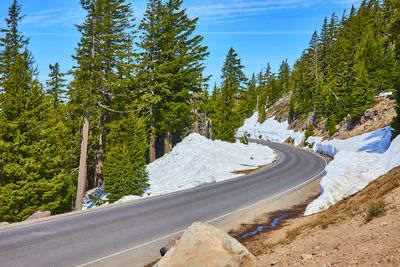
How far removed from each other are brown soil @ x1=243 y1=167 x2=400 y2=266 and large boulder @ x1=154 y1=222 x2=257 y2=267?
2.77ft

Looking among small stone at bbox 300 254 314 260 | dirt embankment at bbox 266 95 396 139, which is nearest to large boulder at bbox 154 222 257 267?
small stone at bbox 300 254 314 260

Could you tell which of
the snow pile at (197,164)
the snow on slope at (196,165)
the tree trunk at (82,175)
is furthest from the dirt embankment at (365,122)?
the tree trunk at (82,175)

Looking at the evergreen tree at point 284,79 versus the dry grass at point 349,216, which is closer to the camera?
the dry grass at point 349,216

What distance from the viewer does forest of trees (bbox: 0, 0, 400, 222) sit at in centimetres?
Result: 1655

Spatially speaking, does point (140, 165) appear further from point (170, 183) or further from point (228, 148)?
point (228, 148)

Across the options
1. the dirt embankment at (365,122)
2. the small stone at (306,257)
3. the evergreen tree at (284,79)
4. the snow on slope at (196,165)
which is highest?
the evergreen tree at (284,79)

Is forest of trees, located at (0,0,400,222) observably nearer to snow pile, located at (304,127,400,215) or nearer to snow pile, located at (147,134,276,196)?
snow pile, located at (147,134,276,196)

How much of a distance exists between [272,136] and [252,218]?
2444 inches

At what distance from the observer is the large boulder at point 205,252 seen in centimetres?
527

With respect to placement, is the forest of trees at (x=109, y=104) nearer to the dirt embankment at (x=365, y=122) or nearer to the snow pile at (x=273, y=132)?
the dirt embankment at (x=365, y=122)

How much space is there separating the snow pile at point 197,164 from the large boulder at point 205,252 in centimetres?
1315

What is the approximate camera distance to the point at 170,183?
23.0 metres

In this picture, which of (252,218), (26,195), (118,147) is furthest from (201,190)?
(26,195)

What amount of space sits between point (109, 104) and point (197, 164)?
1106 cm
